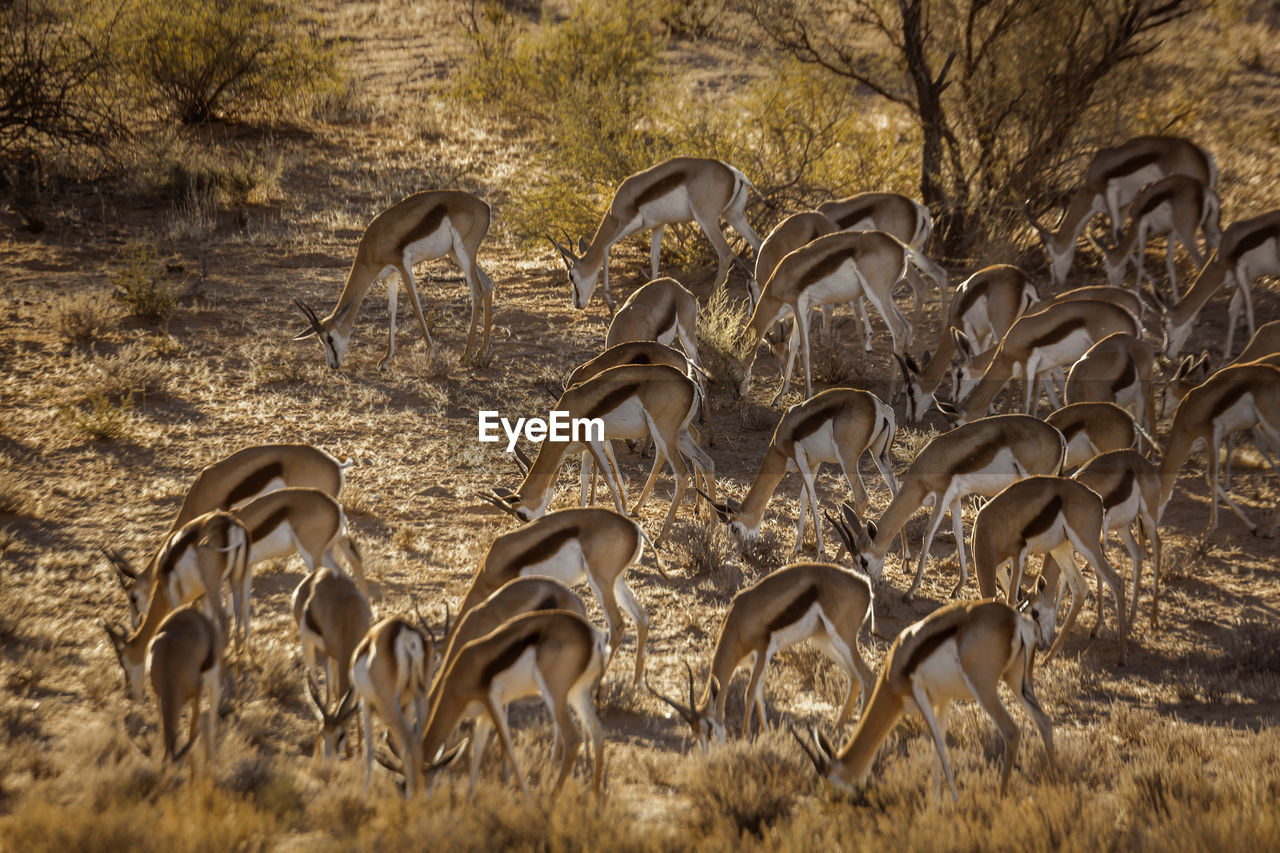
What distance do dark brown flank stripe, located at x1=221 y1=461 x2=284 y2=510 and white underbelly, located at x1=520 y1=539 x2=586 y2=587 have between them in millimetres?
1984

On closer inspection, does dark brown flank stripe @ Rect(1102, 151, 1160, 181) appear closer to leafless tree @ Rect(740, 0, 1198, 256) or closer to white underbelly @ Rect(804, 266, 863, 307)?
leafless tree @ Rect(740, 0, 1198, 256)

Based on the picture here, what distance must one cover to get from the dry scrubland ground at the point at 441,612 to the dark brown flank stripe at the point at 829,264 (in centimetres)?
148

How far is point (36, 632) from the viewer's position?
21.4 ft

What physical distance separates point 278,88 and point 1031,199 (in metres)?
15.2

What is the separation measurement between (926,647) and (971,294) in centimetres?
632

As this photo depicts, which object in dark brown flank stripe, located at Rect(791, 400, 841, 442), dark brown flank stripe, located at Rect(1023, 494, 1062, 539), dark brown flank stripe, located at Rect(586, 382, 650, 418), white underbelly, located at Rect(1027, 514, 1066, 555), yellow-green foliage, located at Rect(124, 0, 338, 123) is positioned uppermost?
yellow-green foliage, located at Rect(124, 0, 338, 123)

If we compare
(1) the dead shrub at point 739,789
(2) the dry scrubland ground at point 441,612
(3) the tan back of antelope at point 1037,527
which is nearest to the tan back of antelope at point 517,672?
(2) the dry scrubland ground at point 441,612

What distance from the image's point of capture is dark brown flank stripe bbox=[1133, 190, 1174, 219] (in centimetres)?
1215

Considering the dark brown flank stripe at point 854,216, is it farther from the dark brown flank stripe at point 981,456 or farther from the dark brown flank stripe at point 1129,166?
the dark brown flank stripe at point 981,456

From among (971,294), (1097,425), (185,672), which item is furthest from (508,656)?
(971,294)

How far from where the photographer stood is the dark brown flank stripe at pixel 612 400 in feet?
26.6

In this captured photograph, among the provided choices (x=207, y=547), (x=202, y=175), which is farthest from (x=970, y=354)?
(x=202, y=175)

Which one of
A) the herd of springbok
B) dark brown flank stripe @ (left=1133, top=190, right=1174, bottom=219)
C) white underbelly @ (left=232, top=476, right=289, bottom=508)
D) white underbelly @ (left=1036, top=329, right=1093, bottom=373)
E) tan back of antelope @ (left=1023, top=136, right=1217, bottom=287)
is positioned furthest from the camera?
tan back of antelope @ (left=1023, top=136, right=1217, bottom=287)

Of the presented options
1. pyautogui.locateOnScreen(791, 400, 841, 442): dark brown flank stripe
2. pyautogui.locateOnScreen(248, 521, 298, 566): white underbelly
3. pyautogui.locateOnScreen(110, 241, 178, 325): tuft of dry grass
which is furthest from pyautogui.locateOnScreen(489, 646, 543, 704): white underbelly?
pyautogui.locateOnScreen(110, 241, 178, 325): tuft of dry grass
